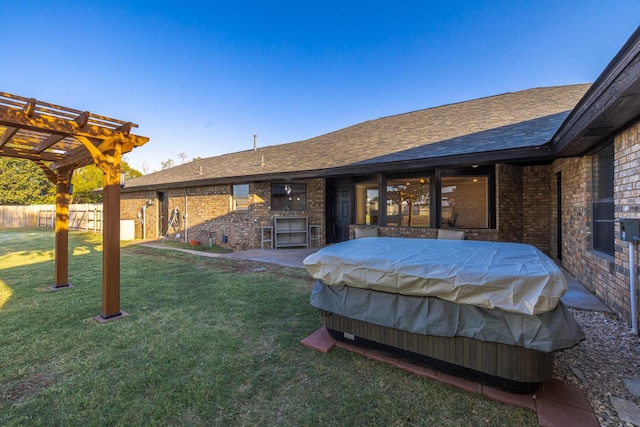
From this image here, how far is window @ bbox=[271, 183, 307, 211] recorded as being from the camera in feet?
32.6

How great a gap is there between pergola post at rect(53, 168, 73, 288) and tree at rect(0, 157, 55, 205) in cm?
2714

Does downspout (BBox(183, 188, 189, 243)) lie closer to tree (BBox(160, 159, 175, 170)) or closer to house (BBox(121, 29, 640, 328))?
house (BBox(121, 29, 640, 328))

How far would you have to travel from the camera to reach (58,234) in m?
4.88

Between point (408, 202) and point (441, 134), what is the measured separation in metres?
2.17

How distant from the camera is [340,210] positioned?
964 centimetres

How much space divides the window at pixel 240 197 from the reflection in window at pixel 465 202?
6.78m

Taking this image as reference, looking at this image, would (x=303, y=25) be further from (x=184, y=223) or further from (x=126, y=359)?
(x=126, y=359)

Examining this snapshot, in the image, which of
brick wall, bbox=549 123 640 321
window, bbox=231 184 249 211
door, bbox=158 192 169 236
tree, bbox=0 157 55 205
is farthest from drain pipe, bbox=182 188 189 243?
tree, bbox=0 157 55 205

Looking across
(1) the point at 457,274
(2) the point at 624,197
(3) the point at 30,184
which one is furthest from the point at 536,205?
(3) the point at 30,184

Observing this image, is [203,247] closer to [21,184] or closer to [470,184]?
[470,184]

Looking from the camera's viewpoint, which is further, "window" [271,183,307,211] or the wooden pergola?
"window" [271,183,307,211]

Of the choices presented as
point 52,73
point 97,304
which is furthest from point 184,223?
point 97,304

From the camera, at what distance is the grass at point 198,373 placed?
74.0 inches

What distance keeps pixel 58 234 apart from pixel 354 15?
993 centimetres
